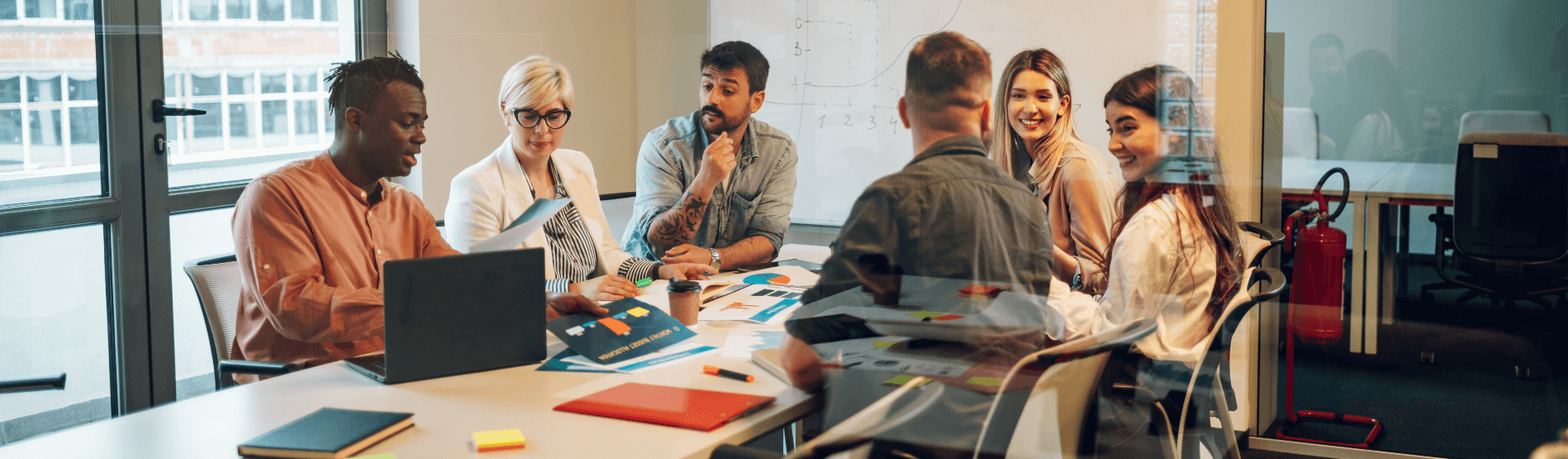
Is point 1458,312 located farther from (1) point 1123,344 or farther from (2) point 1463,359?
(1) point 1123,344

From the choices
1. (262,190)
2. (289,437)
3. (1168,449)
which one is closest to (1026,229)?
(1168,449)

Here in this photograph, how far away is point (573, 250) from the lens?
2412 millimetres

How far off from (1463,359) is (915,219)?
218 centimetres

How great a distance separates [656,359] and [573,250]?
0.89m

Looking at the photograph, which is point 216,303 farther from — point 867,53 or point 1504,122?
point 1504,122

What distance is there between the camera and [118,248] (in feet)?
8.45

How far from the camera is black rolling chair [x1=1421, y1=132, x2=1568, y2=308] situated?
258 centimetres

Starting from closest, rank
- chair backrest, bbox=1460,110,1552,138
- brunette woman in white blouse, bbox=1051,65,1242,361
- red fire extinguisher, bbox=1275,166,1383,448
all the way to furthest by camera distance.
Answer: brunette woman in white blouse, bbox=1051,65,1242,361
chair backrest, bbox=1460,110,1552,138
red fire extinguisher, bbox=1275,166,1383,448

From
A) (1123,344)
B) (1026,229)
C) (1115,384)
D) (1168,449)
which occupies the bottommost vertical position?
(1168,449)

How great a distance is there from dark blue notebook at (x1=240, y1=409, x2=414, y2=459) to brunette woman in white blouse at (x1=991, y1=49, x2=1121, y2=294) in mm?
1391

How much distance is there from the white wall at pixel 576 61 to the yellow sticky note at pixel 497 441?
1279 mm

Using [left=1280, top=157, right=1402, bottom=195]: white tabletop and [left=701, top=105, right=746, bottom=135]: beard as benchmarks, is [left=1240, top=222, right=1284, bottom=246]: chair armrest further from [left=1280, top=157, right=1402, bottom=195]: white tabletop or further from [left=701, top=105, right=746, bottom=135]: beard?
[left=701, top=105, right=746, bottom=135]: beard

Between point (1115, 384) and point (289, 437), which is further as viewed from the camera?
point (1115, 384)

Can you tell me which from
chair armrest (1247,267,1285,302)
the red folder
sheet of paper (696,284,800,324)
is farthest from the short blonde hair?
chair armrest (1247,267,1285,302)
